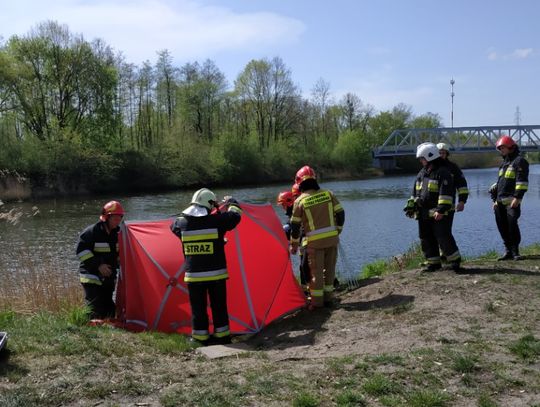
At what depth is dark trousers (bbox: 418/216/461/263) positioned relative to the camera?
26.3 feet

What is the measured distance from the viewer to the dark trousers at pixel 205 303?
665cm

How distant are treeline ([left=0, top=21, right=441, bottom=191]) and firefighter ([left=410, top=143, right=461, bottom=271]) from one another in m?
35.7

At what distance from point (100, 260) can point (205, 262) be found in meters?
2.14

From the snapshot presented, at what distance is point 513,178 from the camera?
345 inches

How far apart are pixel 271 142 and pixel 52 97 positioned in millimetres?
25609

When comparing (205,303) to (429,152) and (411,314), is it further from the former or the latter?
(429,152)

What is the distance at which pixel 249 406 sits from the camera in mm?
4016

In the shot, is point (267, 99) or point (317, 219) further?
point (267, 99)

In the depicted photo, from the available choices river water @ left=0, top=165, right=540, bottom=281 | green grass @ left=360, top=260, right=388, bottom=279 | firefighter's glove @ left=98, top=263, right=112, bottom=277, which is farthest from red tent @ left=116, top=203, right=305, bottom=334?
green grass @ left=360, top=260, right=388, bottom=279

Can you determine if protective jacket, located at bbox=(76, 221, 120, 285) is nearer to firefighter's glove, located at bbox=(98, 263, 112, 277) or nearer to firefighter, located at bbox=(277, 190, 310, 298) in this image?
firefighter's glove, located at bbox=(98, 263, 112, 277)

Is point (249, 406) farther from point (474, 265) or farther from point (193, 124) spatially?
point (193, 124)

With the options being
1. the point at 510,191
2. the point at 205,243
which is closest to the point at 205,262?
the point at 205,243

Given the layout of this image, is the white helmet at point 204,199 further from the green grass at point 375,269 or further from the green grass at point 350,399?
the green grass at point 375,269

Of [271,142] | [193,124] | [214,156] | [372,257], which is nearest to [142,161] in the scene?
[214,156]
